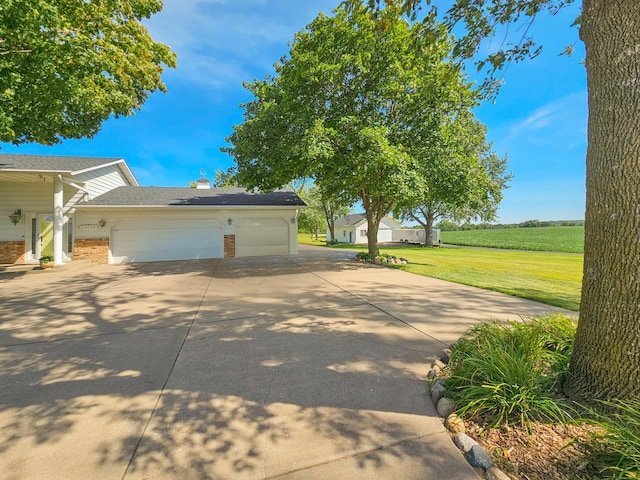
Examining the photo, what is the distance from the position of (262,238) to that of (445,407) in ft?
46.4

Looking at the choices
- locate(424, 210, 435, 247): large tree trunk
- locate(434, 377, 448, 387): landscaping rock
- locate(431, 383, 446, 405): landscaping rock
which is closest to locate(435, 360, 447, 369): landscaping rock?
locate(434, 377, 448, 387): landscaping rock

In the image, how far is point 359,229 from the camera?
126 ft

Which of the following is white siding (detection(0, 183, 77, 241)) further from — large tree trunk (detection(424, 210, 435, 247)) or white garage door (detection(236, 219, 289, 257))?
large tree trunk (detection(424, 210, 435, 247))

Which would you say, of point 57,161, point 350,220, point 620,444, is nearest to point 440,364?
point 620,444

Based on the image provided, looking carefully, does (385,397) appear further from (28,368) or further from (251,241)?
(251,241)

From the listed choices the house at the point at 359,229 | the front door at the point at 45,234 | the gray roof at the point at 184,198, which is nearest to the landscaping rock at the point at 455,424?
the gray roof at the point at 184,198

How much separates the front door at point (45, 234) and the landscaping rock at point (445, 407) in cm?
1734

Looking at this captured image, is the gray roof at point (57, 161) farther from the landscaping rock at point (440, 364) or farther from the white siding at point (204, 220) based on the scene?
the landscaping rock at point (440, 364)

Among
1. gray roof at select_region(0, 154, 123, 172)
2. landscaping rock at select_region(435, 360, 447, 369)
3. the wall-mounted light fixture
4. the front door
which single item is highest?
gray roof at select_region(0, 154, 123, 172)

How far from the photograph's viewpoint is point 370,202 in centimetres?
1309

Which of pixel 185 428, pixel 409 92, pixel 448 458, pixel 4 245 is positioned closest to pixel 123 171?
pixel 4 245

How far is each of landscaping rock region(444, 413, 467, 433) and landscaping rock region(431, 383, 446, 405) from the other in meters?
0.24

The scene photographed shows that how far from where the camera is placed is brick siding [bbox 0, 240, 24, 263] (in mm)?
12156

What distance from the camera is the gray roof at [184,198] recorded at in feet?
45.4
